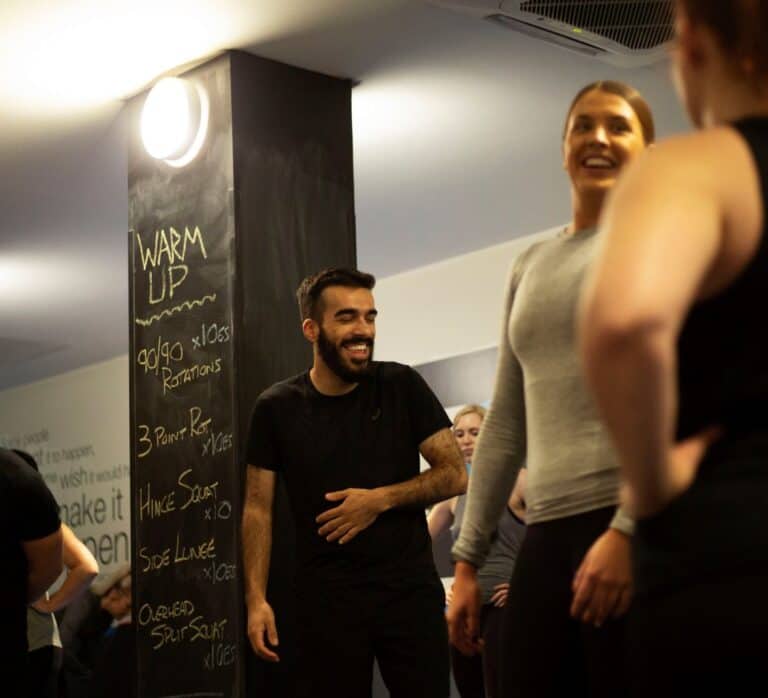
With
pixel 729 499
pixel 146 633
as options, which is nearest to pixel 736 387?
pixel 729 499

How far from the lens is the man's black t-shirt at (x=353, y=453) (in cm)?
305

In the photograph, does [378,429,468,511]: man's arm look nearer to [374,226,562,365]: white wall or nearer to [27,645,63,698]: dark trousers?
[27,645,63,698]: dark trousers

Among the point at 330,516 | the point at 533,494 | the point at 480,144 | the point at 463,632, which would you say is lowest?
the point at 463,632

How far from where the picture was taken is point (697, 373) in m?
1.08

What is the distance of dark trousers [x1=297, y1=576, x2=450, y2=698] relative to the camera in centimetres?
296

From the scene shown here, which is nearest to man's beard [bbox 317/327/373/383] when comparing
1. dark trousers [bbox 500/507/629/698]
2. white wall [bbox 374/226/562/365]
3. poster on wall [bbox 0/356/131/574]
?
dark trousers [bbox 500/507/629/698]

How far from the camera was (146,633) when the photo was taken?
4.35 meters

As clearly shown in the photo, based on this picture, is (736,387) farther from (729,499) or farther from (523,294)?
(523,294)

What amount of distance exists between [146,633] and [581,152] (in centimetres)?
290

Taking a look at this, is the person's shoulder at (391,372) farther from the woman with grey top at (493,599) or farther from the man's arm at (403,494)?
the woman with grey top at (493,599)

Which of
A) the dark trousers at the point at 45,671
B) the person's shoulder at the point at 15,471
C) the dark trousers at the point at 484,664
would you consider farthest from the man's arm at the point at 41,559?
the dark trousers at the point at 484,664

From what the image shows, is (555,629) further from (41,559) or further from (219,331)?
(219,331)

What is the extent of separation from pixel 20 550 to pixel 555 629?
4.90ft

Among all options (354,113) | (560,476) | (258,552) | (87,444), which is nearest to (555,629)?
(560,476)
